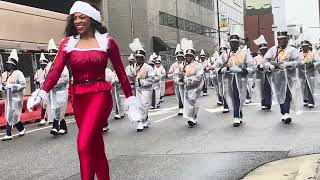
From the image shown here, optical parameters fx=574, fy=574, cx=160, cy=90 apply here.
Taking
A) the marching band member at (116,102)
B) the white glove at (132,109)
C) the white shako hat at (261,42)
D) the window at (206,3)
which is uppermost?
the window at (206,3)

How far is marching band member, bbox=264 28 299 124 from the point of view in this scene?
Result: 12.1 m

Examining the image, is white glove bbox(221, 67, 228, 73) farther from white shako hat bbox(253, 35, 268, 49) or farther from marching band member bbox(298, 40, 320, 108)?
white shako hat bbox(253, 35, 268, 49)

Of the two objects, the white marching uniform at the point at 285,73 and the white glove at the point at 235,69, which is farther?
the white glove at the point at 235,69

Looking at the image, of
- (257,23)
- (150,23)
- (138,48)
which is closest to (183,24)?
(150,23)

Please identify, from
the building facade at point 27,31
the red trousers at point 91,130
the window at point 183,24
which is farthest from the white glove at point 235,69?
the window at point 183,24

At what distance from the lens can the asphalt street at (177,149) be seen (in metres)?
7.39

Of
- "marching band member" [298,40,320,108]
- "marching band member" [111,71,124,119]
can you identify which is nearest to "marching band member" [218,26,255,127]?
"marching band member" [298,40,320,108]

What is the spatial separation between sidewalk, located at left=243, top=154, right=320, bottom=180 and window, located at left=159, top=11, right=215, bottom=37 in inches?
1741

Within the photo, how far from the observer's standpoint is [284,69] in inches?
480

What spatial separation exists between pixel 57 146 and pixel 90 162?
5.64 meters

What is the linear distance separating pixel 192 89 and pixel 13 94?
3966mm

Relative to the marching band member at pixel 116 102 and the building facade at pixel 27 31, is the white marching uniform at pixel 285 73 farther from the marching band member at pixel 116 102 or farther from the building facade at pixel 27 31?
the building facade at pixel 27 31

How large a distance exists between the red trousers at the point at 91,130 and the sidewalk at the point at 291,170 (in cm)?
208

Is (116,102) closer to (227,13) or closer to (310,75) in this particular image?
(310,75)
